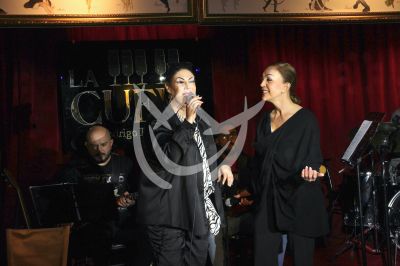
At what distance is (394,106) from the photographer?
741 centimetres

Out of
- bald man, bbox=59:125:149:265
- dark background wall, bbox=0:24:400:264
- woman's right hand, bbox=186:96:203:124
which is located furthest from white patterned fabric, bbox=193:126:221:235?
dark background wall, bbox=0:24:400:264

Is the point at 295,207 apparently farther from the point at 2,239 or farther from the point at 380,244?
the point at 2,239

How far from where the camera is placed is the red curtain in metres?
6.40

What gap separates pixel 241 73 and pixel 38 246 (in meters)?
3.60

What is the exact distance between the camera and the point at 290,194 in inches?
139

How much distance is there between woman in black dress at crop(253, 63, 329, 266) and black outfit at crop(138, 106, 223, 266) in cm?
76

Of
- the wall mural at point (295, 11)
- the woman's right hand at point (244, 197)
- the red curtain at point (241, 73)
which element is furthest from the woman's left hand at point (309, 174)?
the red curtain at point (241, 73)

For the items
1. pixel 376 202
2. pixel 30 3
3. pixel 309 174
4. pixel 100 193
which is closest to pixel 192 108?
pixel 309 174

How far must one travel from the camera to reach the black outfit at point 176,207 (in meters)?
2.83

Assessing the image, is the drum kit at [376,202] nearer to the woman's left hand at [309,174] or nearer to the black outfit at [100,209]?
the black outfit at [100,209]

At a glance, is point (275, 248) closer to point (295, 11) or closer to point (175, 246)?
point (175, 246)

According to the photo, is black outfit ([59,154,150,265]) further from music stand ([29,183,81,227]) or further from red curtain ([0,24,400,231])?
red curtain ([0,24,400,231])

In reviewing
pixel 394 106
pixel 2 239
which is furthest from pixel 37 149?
pixel 394 106

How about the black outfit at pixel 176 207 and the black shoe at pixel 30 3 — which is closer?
the black outfit at pixel 176 207
